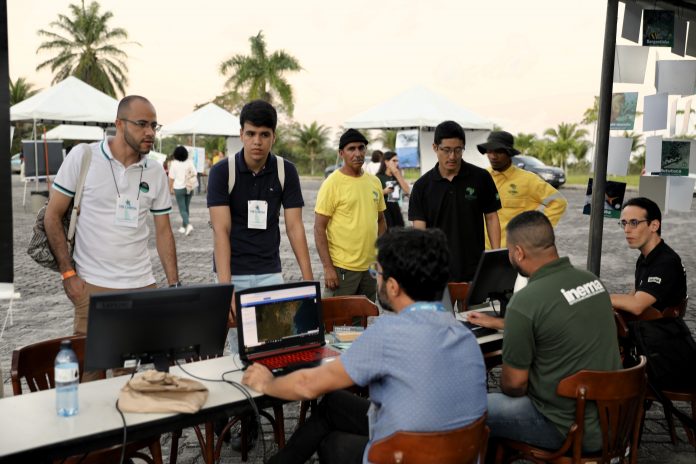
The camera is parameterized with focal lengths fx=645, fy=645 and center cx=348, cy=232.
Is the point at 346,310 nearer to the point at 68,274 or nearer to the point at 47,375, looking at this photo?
the point at 68,274

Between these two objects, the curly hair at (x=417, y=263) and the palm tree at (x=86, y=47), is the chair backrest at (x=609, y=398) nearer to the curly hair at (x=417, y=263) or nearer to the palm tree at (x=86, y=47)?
the curly hair at (x=417, y=263)

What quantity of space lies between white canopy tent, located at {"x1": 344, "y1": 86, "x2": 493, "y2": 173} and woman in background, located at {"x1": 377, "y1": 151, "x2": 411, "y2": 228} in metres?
3.52

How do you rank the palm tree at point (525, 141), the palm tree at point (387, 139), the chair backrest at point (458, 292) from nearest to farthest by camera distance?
the chair backrest at point (458, 292) < the palm tree at point (525, 141) < the palm tree at point (387, 139)

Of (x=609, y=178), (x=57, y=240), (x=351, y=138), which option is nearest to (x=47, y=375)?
(x=57, y=240)

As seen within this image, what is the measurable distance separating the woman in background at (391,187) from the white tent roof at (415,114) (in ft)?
11.6

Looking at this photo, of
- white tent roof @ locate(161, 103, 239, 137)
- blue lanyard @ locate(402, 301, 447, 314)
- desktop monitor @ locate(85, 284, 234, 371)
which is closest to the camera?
blue lanyard @ locate(402, 301, 447, 314)

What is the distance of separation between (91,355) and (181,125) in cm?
1789

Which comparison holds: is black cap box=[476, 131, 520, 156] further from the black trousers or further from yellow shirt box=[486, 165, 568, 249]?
the black trousers

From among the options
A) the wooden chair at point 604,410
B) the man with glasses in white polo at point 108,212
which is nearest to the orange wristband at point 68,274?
the man with glasses in white polo at point 108,212

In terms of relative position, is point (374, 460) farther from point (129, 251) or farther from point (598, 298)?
point (129, 251)

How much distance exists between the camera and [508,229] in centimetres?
305

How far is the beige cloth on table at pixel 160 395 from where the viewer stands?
240 cm

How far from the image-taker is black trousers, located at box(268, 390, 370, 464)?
263cm

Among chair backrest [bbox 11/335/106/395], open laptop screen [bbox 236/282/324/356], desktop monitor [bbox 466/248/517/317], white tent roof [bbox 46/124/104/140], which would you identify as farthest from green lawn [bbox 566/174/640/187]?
white tent roof [bbox 46/124/104/140]
